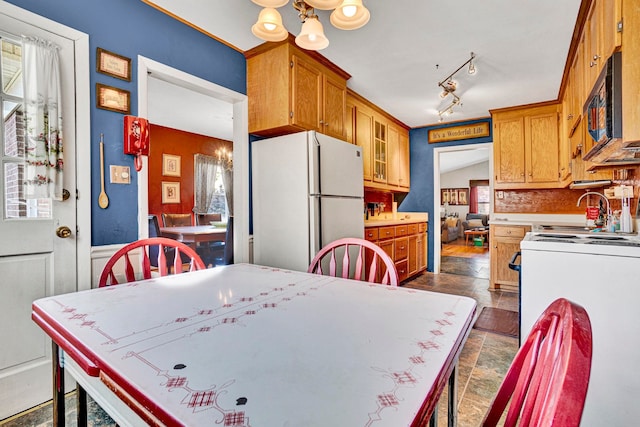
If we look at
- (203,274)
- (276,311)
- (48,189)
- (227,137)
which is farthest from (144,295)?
(227,137)

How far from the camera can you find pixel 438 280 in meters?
4.63

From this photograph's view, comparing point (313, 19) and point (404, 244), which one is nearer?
point (313, 19)

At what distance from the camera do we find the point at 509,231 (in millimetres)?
4098

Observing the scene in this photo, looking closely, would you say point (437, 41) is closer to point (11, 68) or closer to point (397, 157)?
point (397, 157)

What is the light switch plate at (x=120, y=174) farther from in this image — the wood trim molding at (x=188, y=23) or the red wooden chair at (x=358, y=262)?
the red wooden chair at (x=358, y=262)

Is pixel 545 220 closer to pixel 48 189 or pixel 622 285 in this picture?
pixel 622 285

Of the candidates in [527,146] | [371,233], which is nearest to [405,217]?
[371,233]

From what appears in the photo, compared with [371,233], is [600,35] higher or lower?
higher

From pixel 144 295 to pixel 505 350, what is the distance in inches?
97.3

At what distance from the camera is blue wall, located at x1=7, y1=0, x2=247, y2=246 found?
1850mm

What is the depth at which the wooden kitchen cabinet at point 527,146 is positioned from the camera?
403 centimetres

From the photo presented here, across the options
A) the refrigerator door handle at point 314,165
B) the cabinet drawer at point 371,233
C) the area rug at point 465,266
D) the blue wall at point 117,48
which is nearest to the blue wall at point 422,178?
the area rug at point 465,266

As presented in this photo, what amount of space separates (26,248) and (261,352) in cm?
174

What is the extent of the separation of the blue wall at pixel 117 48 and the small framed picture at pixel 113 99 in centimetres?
3
